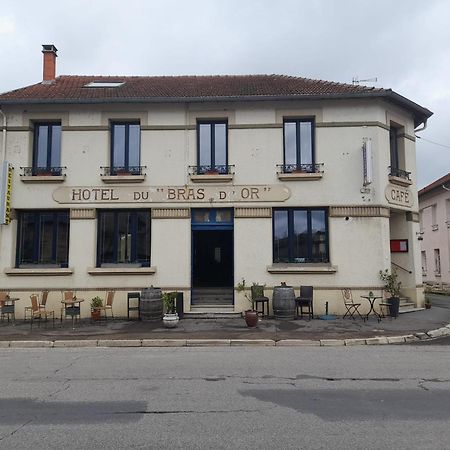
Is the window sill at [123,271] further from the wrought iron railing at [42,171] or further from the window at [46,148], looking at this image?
the window at [46,148]

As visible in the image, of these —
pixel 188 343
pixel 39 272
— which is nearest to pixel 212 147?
pixel 39 272

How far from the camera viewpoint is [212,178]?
14.3 metres

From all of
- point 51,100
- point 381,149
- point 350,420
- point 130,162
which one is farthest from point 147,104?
point 350,420

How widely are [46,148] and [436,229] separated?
74.2 ft

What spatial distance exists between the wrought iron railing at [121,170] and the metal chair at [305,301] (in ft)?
21.4

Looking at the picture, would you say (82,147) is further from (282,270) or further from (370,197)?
(370,197)

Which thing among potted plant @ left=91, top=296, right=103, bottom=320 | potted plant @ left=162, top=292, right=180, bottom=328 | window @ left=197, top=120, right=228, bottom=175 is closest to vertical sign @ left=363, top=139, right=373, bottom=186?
window @ left=197, top=120, right=228, bottom=175

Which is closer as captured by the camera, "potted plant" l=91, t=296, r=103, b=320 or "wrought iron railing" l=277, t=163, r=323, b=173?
"potted plant" l=91, t=296, r=103, b=320

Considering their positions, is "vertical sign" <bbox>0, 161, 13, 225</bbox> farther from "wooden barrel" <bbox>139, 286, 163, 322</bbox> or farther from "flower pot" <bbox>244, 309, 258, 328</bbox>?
"flower pot" <bbox>244, 309, 258, 328</bbox>

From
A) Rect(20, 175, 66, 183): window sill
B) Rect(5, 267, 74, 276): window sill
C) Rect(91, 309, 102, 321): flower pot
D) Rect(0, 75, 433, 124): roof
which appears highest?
Rect(0, 75, 433, 124): roof

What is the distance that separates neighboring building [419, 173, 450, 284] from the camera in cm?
2522

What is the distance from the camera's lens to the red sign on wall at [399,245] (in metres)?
15.6

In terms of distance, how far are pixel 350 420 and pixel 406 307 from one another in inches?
439

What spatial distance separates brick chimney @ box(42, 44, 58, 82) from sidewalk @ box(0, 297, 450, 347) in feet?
32.5
